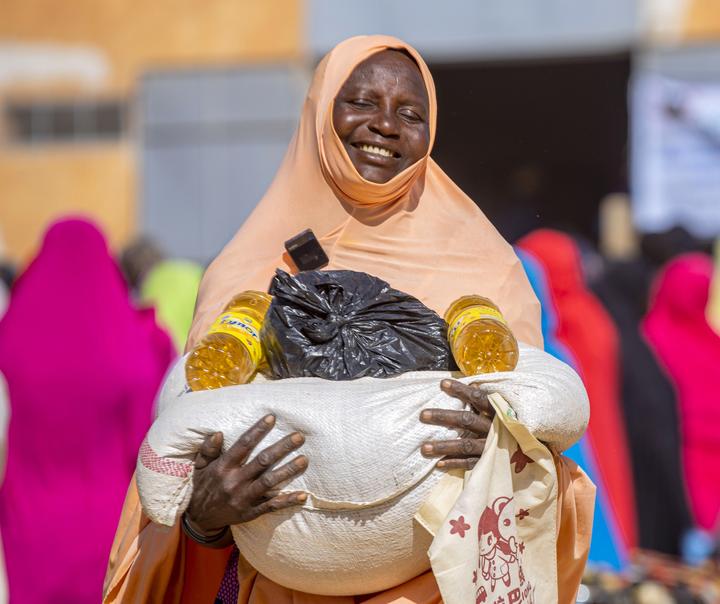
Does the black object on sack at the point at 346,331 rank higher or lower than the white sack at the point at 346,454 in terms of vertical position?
higher

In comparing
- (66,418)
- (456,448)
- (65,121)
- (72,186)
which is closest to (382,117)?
(456,448)

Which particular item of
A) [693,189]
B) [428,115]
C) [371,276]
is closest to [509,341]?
[371,276]

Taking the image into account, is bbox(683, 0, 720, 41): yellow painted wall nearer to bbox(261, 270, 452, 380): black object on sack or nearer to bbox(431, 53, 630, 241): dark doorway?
bbox(431, 53, 630, 241): dark doorway

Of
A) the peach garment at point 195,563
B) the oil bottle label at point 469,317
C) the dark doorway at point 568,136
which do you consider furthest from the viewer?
the dark doorway at point 568,136

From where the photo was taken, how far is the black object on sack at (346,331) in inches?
85.9

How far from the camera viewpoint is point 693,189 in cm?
1238

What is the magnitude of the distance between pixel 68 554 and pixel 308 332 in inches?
93.4

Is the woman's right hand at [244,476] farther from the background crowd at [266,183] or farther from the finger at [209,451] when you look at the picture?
the background crowd at [266,183]

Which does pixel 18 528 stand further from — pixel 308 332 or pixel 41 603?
pixel 308 332

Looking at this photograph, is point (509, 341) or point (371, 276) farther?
point (371, 276)

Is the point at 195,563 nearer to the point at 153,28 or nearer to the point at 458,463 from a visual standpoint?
the point at 458,463

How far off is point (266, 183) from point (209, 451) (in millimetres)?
11052

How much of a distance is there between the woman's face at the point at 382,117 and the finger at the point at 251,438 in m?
0.57

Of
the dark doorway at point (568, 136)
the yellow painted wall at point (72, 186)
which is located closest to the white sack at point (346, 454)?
the dark doorway at point (568, 136)
